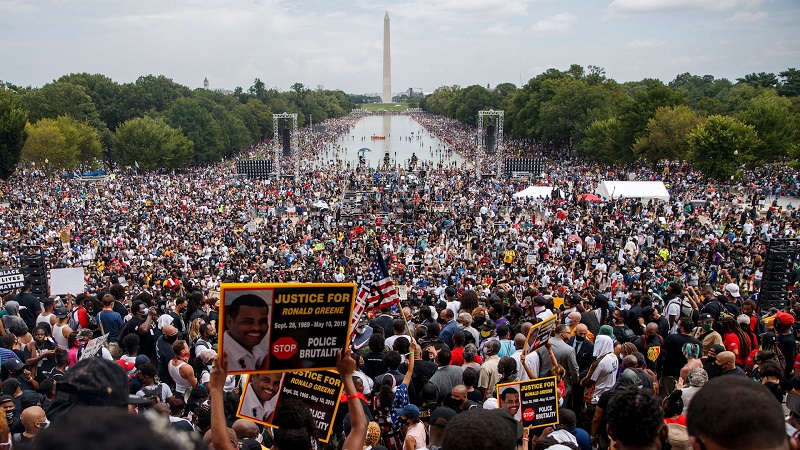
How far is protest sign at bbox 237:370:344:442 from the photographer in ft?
15.2

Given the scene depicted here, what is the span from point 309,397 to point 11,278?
1025cm

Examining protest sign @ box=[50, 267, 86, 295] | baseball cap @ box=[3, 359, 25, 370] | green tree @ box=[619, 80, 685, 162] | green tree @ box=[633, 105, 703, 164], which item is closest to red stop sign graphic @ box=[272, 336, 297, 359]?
baseball cap @ box=[3, 359, 25, 370]

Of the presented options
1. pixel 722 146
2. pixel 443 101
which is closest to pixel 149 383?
pixel 722 146

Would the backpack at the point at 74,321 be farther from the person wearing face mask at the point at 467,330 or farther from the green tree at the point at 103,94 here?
the green tree at the point at 103,94

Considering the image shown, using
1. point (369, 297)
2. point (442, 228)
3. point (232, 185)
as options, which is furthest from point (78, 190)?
point (369, 297)

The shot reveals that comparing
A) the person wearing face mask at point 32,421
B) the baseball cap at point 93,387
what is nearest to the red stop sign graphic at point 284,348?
the baseball cap at point 93,387

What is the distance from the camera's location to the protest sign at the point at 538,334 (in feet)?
21.2

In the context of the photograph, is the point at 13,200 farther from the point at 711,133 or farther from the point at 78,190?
the point at 711,133

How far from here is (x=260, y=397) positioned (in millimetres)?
4711

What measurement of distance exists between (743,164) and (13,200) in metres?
48.3

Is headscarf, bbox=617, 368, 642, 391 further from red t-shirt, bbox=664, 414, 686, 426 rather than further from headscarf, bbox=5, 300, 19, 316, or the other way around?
headscarf, bbox=5, 300, 19, 316

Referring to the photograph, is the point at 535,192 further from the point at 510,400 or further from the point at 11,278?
the point at 510,400

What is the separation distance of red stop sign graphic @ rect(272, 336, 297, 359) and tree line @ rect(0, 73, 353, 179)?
186 feet

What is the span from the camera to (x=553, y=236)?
27.5 meters
